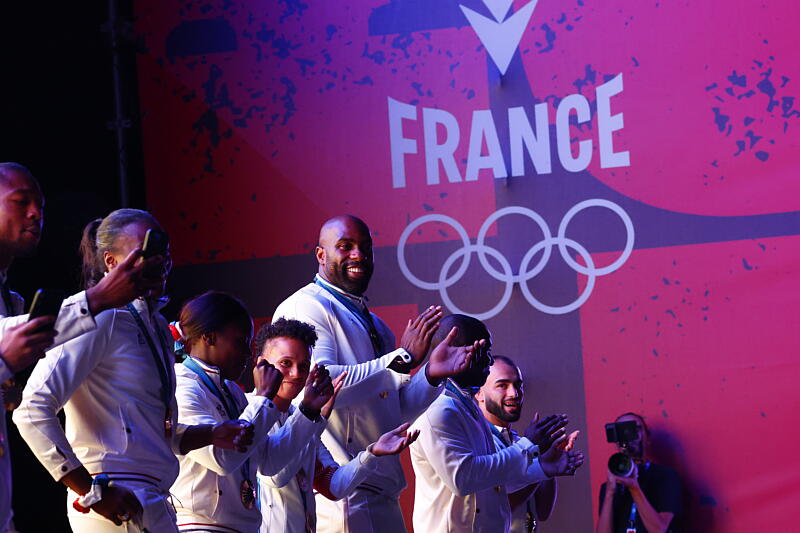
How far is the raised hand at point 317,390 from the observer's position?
3084mm

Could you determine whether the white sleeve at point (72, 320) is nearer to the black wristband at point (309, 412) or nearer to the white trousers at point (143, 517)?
the white trousers at point (143, 517)

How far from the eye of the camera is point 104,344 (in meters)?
2.48

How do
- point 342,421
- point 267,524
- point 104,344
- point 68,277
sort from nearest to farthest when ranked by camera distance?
point 104,344, point 267,524, point 342,421, point 68,277

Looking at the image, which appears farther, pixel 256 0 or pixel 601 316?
pixel 256 0

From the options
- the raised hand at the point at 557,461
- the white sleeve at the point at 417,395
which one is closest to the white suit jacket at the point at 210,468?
the white sleeve at the point at 417,395

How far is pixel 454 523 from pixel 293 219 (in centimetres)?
243

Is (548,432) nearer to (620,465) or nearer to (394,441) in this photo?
(394,441)

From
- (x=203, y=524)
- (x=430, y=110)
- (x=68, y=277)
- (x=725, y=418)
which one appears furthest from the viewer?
(x=430, y=110)

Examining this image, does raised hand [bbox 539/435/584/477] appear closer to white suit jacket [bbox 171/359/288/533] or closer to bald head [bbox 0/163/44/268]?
white suit jacket [bbox 171/359/288/533]

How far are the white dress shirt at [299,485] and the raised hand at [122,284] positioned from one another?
43.8 inches

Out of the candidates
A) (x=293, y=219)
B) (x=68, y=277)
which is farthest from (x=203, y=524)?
(x=293, y=219)

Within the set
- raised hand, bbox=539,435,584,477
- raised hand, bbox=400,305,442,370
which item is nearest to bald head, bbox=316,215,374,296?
raised hand, bbox=400,305,442,370

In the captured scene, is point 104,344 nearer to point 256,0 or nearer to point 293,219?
point 293,219

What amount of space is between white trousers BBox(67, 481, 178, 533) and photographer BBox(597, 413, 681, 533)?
3.17 m
